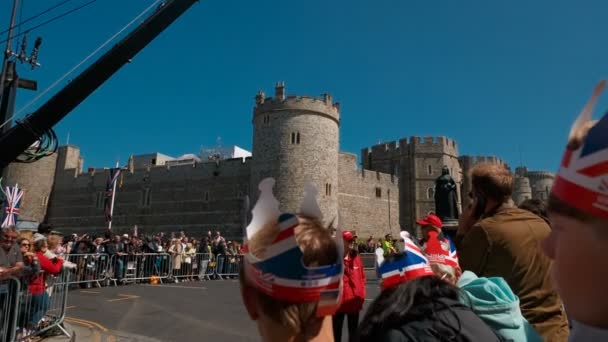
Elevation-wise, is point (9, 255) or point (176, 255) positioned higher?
point (9, 255)

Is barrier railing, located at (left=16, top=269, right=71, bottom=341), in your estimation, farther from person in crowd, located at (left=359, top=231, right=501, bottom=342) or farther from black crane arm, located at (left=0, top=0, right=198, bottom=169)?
person in crowd, located at (left=359, top=231, right=501, bottom=342)

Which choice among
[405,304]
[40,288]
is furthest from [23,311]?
[405,304]

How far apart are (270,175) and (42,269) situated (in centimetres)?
2253

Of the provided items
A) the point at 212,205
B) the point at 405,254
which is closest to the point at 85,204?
the point at 212,205

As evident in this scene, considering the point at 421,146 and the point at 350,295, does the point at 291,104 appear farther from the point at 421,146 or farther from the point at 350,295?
the point at 350,295

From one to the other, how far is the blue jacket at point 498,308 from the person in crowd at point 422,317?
0.14 metres

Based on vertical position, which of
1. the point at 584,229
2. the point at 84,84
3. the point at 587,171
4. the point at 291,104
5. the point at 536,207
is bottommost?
the point at 584,229

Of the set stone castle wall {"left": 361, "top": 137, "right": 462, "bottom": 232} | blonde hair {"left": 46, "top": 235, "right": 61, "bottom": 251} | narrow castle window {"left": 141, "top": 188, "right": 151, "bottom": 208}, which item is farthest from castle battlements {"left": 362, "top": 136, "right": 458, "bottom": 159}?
blonde hair {"left": 46, "top": 235, "right": 61, "bottom": 251}

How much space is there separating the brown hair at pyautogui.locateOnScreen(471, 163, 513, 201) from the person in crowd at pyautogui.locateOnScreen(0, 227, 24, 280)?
4.99 m

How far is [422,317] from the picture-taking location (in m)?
1.33

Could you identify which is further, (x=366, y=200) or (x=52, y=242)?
(x=366, y=200)

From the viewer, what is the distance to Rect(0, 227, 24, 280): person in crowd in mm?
4922

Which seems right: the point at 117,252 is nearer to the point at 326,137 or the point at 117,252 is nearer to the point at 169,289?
the point at 169,289

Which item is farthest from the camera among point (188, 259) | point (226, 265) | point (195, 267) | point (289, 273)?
point (226, 265)
